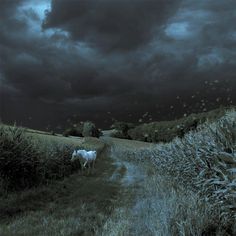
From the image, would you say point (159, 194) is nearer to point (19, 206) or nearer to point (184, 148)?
point (184, 148)

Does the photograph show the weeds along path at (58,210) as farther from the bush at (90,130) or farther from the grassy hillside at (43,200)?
the bush at (90,130)

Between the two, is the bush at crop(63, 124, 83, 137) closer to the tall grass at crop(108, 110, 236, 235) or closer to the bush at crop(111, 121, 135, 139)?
the bush at crop(111, 121, 135, 139)

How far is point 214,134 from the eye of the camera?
9133 mm

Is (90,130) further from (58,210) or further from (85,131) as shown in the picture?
(58,210)

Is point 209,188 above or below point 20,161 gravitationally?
below

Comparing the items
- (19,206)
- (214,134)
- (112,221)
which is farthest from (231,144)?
(19,206)

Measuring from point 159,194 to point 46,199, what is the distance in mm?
3887

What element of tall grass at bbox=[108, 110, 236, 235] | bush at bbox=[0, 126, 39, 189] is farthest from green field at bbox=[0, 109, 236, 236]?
bush at bbox=[0, 126, 39, 189]

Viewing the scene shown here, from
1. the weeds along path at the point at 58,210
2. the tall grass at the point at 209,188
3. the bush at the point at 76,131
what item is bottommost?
the weeds along path at the point at 58,210

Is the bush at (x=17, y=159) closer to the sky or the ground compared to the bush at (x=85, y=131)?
closer to the ground

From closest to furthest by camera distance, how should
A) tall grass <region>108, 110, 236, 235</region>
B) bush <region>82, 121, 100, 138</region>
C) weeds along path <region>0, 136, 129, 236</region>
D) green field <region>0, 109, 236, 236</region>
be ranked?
tall grass <region>108, 110, 236, 235</region> → green field <region>0, 109, 236, 236</region> → weeds along path <region>0, 136, 129, 236</region> → bush <region>82, 121, 100, 138</region>

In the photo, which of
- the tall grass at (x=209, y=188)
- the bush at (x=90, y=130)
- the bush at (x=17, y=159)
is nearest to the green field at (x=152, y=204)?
the tall grass at (x=209, y=188)

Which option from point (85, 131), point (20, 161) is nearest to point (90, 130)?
point (85, 131)

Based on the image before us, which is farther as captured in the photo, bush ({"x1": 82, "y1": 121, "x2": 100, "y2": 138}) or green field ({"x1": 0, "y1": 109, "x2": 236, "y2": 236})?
bush ({"x1": 82, "y1": 121, "x2": 100, "y2": 138})
